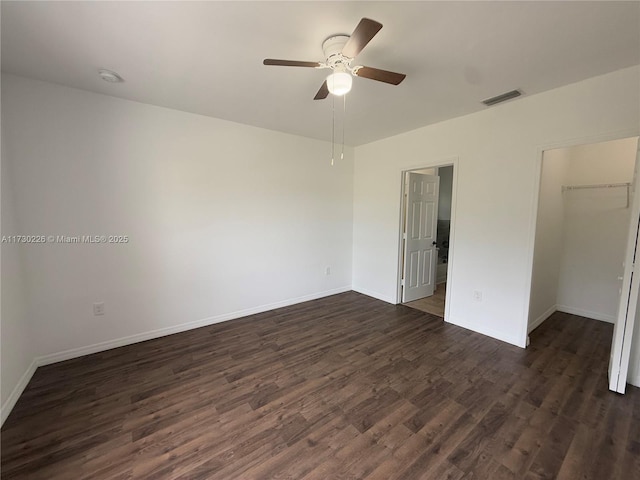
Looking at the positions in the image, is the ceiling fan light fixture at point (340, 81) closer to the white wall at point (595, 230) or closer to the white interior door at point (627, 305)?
the white interior door at point (627, 305)

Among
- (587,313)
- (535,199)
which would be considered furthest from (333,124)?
(587,313)

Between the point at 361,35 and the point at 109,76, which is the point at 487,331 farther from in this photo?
the point at 109,76

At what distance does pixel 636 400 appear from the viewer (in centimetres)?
207

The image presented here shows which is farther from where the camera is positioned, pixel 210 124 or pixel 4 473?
pixel 210 124

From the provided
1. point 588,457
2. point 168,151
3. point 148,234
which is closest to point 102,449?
point 148,234

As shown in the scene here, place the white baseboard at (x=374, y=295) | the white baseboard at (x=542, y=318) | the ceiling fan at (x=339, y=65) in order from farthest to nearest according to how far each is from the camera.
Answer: the white baseboard at (x=374, y=295) < the white baseboard at (x=542, y=318) < the ceiling fan at (x=339, y=65)

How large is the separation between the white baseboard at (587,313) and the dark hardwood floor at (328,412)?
70 centimetres

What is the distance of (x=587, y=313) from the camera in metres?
3.65

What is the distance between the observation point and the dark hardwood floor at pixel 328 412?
61.2 inches

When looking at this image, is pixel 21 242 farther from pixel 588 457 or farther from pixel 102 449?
pixel 588 457

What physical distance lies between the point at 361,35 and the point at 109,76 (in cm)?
220

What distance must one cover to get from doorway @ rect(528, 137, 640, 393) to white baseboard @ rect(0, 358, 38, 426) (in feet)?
16.1

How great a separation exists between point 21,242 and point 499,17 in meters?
4.08

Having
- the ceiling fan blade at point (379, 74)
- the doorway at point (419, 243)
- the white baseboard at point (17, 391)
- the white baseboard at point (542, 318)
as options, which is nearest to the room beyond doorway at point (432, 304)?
the doorway at point (419, 243)
